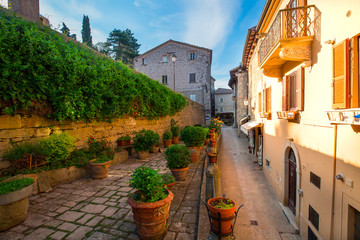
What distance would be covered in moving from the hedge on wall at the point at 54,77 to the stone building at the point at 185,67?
70.5ft

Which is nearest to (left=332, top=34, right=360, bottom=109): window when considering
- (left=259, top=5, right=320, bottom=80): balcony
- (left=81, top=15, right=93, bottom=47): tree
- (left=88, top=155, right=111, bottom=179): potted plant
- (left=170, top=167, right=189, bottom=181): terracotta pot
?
(left=259, top=5, right=320, bottom=80): balcony

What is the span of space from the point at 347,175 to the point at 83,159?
22.1 feet

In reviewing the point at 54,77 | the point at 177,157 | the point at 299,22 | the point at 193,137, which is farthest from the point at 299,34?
the point at 54,77

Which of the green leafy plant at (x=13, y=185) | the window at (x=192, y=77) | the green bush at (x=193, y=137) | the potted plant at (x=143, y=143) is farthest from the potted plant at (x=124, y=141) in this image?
the window at (x=192, y=77)

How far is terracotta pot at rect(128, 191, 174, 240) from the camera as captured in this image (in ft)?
9.54

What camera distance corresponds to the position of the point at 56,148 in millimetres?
4879

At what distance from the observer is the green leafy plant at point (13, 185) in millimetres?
3107

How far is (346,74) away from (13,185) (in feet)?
20.7

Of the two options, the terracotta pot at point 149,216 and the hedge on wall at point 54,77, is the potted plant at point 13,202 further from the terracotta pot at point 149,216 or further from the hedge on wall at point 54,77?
the terracotta pot at point 149,216

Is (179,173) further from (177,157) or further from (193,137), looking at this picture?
(193,137)

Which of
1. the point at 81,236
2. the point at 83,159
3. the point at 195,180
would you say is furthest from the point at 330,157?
the point at 83,159

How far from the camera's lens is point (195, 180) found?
598 centimetres

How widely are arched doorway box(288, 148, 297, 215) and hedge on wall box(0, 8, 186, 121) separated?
22.7ft

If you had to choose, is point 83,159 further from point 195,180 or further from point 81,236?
point 195,180
